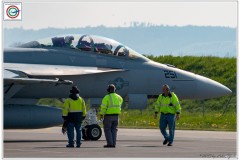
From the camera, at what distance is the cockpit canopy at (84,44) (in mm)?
29016

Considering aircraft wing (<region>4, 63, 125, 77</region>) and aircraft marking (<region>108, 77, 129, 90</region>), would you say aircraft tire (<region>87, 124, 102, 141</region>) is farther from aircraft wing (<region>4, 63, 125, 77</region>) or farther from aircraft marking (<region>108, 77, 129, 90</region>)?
aircraft wing (<region>4, 63, 125, 77</region>)

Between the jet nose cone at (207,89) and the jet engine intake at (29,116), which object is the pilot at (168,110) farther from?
the jet nose cone at (207,89)

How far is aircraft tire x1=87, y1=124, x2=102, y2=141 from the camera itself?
2883 centimetres

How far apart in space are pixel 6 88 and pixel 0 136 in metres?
6.98

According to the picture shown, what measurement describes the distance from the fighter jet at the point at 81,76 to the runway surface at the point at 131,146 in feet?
3.69

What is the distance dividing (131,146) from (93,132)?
3.25m

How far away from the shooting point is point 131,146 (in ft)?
84.9

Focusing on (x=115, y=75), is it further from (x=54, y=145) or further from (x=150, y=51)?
(x=150, y=51)

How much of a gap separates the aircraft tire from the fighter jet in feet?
2.53

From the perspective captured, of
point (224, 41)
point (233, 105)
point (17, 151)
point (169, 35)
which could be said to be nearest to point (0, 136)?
point (17, 151)

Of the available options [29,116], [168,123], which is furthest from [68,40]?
[168,123]

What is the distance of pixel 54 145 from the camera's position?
26.1m

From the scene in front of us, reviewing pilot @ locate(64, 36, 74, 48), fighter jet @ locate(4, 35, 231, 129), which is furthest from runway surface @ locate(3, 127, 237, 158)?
pilot @ locate(64, 36, 74, 48)

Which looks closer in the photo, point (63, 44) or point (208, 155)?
point (208, 155)
